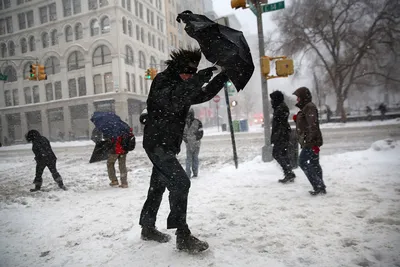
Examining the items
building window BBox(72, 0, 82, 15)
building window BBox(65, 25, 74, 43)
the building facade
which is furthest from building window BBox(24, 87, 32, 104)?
building window BBox(72, 0, 82, 15)

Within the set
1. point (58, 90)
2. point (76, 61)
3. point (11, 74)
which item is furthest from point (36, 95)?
point (76, 61)

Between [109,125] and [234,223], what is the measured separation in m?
3.66

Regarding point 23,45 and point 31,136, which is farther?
point 23,45

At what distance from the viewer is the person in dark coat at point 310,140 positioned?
4574mm

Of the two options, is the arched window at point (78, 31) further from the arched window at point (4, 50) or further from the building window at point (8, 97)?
the building window at point (8, 97)

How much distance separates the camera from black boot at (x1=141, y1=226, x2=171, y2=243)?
10.5 feet

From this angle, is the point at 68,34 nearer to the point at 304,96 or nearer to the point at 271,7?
the point at 271,7

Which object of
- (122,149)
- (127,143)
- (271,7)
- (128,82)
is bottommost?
(122,149)

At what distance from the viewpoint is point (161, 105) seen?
265 centimetres

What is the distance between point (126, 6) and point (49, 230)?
32068 millimetres

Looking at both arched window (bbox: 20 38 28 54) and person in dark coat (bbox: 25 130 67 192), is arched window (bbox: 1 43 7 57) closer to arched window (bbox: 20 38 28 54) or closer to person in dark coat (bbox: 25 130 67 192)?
arched window (bbox: 20 38 28 54)

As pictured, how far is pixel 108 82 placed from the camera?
31.4 m

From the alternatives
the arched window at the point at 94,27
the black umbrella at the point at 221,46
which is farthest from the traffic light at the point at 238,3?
the arched window at the point at 94,27

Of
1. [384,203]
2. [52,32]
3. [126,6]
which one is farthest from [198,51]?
[52,32]
